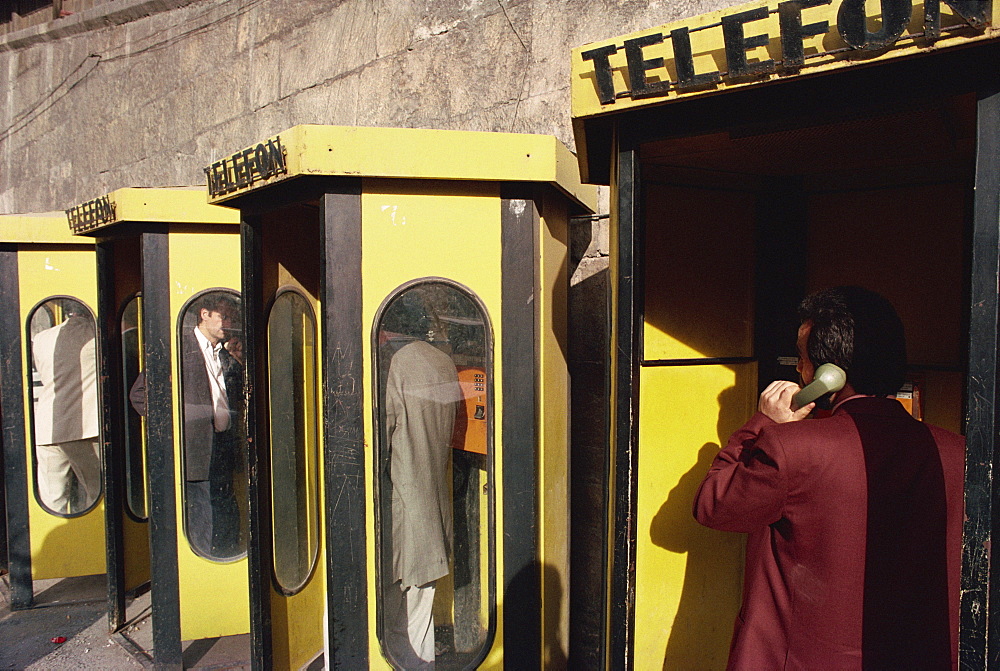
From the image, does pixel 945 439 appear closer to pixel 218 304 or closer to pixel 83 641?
pixel 218 304

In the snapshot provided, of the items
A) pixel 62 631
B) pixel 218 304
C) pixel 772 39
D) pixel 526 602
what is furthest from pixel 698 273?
pixel 62 631

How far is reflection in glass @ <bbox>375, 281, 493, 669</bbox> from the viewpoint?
2287mm

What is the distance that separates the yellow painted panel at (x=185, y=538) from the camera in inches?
129

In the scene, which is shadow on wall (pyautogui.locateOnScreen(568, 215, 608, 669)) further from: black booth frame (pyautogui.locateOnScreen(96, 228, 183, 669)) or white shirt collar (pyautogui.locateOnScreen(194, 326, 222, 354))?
black booth frame (pyautogui.locateOnScreen(96, 228, 183, 669))

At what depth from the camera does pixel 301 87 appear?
497 cm

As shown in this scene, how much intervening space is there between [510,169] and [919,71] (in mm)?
1184

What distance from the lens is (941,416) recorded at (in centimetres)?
213

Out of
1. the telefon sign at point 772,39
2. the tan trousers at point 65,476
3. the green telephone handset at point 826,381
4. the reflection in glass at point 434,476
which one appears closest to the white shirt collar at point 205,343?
the reflection in glass at point 434,476

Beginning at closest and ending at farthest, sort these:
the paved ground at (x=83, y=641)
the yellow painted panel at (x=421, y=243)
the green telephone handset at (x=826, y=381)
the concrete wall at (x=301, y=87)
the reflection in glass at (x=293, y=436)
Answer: the green telephone handset at (x=826, y=381)
the yellow painted panel at (x=421, y=243)
the reflection in glass at (x=293, y=436)
the concrete wall at (x=301, y=87)
the paved ground at (x=83, y=641)

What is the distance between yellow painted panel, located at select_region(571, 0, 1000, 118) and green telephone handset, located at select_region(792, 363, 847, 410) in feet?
2.23

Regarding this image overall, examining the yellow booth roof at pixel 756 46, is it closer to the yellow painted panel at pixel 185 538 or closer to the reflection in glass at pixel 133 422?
the yellow painted panel at pixel 185 538

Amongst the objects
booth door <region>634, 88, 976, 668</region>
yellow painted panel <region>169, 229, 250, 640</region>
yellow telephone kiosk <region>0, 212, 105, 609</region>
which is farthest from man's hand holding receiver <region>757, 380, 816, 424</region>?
yellow telephone kiosk <region>0, 212, 105, 609</region>

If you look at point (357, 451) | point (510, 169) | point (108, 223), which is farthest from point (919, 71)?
point (108, 223)

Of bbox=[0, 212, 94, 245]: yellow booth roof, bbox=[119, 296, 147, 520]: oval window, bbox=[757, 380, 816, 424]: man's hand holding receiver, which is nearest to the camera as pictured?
bbox=[757, 380, 816, 424]: man's hand holding receiver
